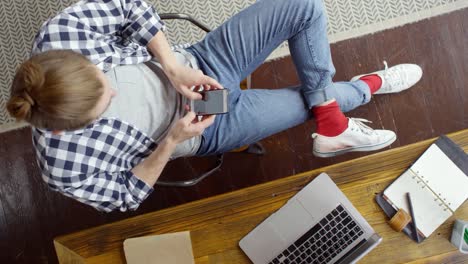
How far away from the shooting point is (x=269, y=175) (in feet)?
4.91

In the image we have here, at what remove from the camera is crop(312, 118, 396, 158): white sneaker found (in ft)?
3.90

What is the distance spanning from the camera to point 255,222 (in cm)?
97

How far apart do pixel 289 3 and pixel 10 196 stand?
1.26 meters

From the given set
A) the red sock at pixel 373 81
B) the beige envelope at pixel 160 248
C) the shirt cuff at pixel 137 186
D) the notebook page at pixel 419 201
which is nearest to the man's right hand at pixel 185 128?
the shirt cuff at pixel 137 186

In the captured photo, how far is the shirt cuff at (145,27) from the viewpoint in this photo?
0.94 metres

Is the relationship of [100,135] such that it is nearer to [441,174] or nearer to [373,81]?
[441,174]

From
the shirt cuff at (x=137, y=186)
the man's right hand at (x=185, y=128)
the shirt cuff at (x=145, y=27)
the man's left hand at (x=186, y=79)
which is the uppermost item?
the shirt cuff at (x=145, y=27)

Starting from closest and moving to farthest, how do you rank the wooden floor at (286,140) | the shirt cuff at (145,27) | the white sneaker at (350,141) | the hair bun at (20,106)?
the hair bun at (20,106) < the shirt cuff at (145,27) < the white sneaker at (350,141) < the wooden floor at (286,140)

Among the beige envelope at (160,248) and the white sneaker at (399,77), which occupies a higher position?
the white sneaker at (399,77)

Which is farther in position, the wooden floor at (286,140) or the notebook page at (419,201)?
the wooden floor at (286,140)

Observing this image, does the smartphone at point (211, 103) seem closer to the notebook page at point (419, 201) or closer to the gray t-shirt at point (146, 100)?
the gray t-shirt at point (146, 100)

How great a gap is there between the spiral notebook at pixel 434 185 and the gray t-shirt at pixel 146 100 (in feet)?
1.78

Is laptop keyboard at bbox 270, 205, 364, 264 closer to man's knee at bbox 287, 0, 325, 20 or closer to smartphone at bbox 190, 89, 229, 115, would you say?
smartphone at bbox 190, 89, 229, 115

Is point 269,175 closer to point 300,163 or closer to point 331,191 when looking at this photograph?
point 300,163
